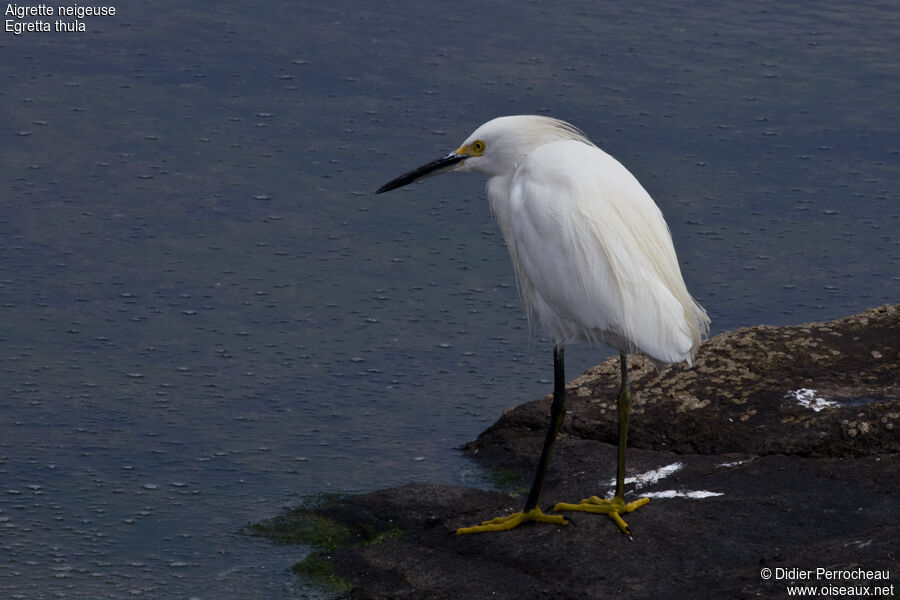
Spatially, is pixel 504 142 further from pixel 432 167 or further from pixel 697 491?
pixel 697 491

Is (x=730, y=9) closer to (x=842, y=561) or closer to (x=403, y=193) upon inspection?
(x=403, y=193)

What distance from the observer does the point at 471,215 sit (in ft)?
23.0

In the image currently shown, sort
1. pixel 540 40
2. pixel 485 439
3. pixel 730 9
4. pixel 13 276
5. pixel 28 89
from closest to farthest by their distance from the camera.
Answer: pixel 485 439
pixel 13 276
pixel 28 89
pixel 540 40
pixel 730 9

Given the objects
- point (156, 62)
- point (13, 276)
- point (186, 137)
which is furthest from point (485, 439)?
point (156, 62)

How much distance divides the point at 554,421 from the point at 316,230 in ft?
8.91

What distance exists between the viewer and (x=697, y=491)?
14.2 ft

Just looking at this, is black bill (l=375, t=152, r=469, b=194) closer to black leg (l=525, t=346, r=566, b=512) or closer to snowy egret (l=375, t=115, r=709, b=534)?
snowy egret (l=375, t=115, r=709, b=534)

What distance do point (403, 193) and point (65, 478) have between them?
9.42 ft

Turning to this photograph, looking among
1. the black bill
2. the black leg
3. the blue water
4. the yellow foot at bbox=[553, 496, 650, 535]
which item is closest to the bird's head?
the black bill

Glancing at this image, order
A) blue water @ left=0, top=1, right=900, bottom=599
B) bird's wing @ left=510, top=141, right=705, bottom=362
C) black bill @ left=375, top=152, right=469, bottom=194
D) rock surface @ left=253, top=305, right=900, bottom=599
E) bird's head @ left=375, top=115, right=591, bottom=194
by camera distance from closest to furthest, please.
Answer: rock surface @ left=253, top=305, right=900, bottom=599
bird's wing @ left=510, top=141, right=705, bottom=362
bird's head @ left=375, top=115, right=591, bottom=194
black bill @ left=375, top=152, right=469, bottom=194
blue water @ left=0, top=1, right=900, bottom=599

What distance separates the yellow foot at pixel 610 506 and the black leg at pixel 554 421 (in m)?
0.11

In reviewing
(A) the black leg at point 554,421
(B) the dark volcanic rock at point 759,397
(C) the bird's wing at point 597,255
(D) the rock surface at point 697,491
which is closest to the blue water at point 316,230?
(D) the rock surface at point 697,491

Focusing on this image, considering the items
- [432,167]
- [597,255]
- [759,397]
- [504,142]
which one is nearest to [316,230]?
Answer: [432,167]

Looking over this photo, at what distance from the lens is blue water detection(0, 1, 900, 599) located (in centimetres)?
503
